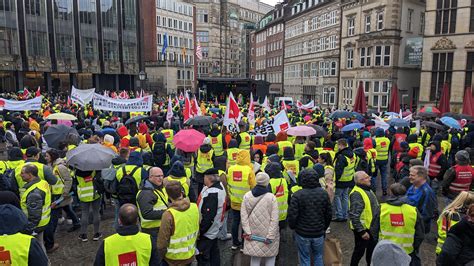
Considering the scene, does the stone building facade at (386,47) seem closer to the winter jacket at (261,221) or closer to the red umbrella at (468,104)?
the red umbrella at (468,104)

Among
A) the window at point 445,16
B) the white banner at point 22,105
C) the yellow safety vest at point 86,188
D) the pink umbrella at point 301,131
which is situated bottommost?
the yellow safety vest at point 86,188

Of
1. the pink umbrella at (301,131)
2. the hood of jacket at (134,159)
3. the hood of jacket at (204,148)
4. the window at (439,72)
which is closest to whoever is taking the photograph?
the hood of jacket at (134,159)

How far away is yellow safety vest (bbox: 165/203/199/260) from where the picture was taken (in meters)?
4.42

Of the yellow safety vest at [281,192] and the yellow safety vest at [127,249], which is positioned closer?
the yellow safety vest at [127,249]

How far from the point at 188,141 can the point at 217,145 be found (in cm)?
195

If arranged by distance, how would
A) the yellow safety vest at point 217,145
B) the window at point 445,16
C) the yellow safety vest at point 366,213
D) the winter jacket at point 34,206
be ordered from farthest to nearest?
the window at point 445,16
the yellow safety vest at point 217,145
the winter jacket at point 34,206
the yellow safety vest at point 366,213

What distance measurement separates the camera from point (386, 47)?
33500mm

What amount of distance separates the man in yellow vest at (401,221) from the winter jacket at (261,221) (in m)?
1.46

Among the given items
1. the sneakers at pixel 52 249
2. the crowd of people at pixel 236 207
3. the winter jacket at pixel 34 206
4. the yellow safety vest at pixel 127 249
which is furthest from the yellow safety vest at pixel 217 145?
the yellow safety vest at pixel 127 249

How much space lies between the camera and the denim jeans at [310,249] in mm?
5352

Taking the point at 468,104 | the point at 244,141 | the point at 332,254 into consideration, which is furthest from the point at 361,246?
the point at 468,104

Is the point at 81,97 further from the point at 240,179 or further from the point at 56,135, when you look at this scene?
the point at 240,179

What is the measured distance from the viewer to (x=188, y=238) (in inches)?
181

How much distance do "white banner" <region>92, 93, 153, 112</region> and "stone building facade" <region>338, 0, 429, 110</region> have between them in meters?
24.2
